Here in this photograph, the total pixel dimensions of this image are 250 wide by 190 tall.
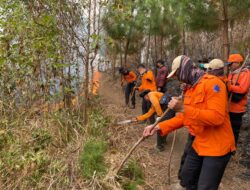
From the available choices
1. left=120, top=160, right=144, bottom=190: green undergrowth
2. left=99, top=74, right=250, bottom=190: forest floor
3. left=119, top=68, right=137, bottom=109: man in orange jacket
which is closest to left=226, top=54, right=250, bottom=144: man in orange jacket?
left=99, top=74, right=250, bottom=190: forest floor

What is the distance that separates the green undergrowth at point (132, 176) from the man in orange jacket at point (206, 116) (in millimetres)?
1115

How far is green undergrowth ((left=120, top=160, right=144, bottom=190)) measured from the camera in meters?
3.96

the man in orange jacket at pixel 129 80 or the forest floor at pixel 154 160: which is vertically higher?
the man in orange jacket at pixel 129 80

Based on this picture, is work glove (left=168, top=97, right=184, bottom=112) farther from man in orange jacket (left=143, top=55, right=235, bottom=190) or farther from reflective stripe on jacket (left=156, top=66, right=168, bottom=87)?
reflective stripe on jacket (left=156, top=66, right=168, bottom=87)

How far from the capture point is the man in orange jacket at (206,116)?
276 centimetres

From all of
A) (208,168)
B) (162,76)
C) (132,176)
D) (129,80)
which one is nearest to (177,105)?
(208,168)

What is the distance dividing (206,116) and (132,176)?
176 cm

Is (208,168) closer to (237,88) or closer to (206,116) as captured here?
(206,116)

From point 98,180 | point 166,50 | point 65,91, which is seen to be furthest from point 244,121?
point 166,50

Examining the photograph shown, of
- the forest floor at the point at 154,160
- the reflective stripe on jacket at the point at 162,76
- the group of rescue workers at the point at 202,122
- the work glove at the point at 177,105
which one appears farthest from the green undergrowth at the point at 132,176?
the reflective stripe on jacket at the point at 162,76

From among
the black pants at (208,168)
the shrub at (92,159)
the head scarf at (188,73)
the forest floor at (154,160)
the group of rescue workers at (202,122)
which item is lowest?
the forest floor at (154,160)

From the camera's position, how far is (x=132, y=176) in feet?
13.8

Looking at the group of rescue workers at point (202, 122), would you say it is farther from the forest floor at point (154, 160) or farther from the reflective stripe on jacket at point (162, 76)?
the reflective stripe on jacket at point (162, 76)

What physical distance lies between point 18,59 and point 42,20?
30.1 inches
